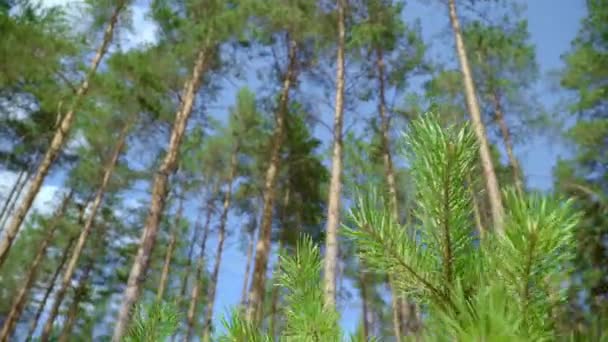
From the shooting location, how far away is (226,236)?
1609 cm

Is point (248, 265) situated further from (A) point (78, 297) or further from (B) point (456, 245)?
(B) point (456, 245)

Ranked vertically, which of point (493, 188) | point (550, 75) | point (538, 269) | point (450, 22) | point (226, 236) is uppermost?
point (550, 75)

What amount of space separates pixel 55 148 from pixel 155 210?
2609 mm

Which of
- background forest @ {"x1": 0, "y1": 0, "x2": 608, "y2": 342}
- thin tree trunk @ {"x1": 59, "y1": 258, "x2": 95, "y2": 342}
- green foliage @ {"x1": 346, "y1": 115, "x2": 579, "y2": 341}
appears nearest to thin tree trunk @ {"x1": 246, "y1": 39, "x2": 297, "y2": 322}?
background forest @ {"x1": 0, "y1": 0, "x2": 608, "y2": 342}

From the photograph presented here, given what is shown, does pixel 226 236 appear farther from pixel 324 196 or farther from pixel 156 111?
pixel 156 111

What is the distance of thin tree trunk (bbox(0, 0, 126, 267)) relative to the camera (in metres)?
7.38

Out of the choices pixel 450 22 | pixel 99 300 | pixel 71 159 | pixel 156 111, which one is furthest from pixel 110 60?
pixel 99 300

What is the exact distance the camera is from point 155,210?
24.3 ft

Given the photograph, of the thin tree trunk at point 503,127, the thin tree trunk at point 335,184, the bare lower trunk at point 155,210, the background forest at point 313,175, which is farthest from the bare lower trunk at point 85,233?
the thin tree trunk at point 503,127

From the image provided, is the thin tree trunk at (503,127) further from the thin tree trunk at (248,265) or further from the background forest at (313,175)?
the thin tree trunk at (248,265)

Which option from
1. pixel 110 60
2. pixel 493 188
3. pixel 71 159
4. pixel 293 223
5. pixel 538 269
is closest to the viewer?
pixel 538 269

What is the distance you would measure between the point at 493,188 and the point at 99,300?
62.9 feet

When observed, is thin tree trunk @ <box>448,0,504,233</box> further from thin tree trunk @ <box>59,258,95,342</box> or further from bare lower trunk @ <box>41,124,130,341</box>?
thin tree trunk @ <box>59,258,95,342</box>

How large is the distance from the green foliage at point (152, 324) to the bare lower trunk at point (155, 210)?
469 centimetres
